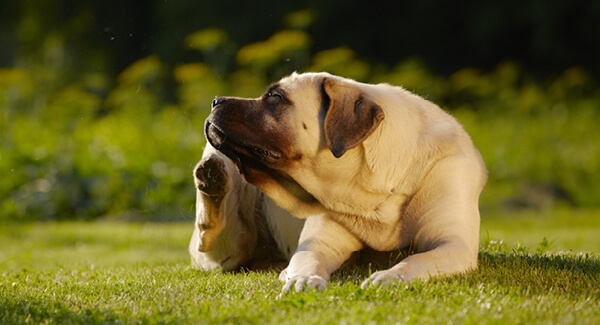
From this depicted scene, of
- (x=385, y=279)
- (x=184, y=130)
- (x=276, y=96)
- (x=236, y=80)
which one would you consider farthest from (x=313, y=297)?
(x=236, y=80)

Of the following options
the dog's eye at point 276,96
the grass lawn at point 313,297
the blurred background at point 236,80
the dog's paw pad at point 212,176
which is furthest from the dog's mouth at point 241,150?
the blurred background at point 236,80

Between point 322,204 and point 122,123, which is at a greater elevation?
point 322,204

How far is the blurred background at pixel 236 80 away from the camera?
9406mm

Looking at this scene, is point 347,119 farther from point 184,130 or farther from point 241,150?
point 184,130

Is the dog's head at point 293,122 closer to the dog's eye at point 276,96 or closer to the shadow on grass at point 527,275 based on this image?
the dog's eye at point 276,96

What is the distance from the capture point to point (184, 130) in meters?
10.2

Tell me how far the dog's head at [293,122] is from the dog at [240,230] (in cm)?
60

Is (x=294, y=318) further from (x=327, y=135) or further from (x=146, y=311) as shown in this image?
(x=327, y=135)

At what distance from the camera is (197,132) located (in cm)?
1019

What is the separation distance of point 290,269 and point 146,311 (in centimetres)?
91

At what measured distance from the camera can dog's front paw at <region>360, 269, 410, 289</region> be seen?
3.10m

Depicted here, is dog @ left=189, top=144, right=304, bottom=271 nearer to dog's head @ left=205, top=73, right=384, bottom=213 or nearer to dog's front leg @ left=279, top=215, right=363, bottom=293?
dog's front leg @ left=279, top=215, right=363, bottom=293

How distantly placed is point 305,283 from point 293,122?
885mm

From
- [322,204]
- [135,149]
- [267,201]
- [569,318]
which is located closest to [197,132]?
[135,149]
